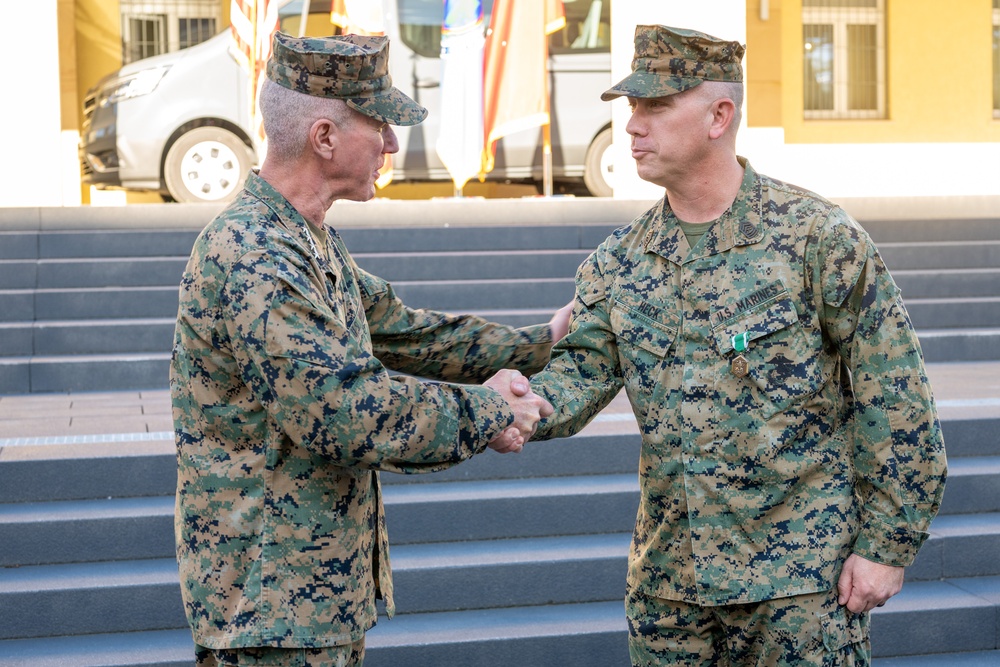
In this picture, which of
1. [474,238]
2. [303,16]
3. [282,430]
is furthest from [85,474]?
[303,16]

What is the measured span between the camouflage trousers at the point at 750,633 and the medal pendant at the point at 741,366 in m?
0.52

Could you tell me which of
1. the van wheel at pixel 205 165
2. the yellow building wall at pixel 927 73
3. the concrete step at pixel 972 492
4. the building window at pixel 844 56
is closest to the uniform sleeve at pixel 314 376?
the concrete step at pixel 972 492

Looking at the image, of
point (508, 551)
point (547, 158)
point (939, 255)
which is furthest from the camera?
point (547, 158)

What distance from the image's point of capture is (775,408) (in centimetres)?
283

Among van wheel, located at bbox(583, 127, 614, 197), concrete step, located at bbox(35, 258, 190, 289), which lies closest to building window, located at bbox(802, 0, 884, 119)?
van wheel, located at bbox(583, 127, 614, 197)

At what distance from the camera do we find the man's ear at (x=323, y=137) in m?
2.71

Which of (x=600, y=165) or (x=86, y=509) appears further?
(x=600, y=165)

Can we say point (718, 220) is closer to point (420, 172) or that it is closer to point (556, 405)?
point (556, 405)

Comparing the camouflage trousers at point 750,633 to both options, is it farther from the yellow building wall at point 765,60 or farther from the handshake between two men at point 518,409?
the yellow building wall at point 765,60

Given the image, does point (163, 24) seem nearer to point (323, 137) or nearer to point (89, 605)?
point (89, 605)

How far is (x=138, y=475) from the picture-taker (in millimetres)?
5188

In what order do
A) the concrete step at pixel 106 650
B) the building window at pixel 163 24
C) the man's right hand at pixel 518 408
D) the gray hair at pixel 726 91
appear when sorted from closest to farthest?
the man's right hand at pixel 518 408
the gray hair at pixel 726 91
the concrete step at pixel 106 650
the building window at pixel 163 24

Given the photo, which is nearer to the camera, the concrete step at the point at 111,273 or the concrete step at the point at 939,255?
the concrete step at the point at 111,273

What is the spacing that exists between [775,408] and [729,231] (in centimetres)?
44
